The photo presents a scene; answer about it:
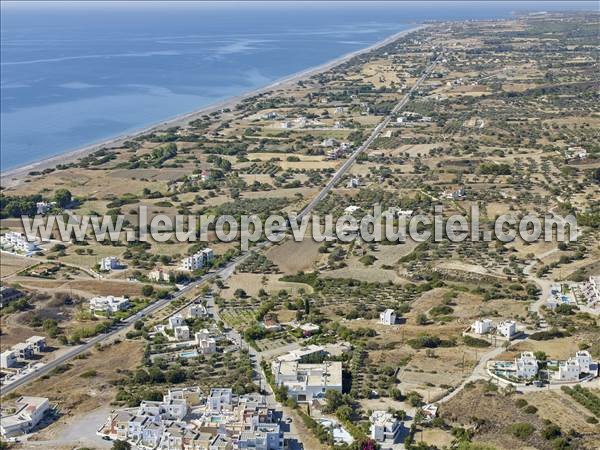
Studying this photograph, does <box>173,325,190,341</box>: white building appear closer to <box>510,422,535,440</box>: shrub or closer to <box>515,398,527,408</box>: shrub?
<box>515,398,527,408</box>: shrub

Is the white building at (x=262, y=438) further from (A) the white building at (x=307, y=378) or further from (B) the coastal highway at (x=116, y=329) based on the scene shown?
(B) the coastal highway at (x=116, y=329)

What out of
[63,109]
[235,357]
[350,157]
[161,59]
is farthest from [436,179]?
[161,59]

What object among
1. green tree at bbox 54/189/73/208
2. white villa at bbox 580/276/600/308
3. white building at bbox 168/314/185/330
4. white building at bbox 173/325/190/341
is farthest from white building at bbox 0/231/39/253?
white villa at bbox 580/276/600/308

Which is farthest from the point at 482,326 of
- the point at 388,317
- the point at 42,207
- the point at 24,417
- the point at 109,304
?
the point at 42,207

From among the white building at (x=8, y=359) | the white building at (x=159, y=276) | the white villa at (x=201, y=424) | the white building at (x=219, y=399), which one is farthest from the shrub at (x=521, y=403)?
the white building at (x=159, y=276)

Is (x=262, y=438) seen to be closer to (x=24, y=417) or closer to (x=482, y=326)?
(x=24, y=417)
